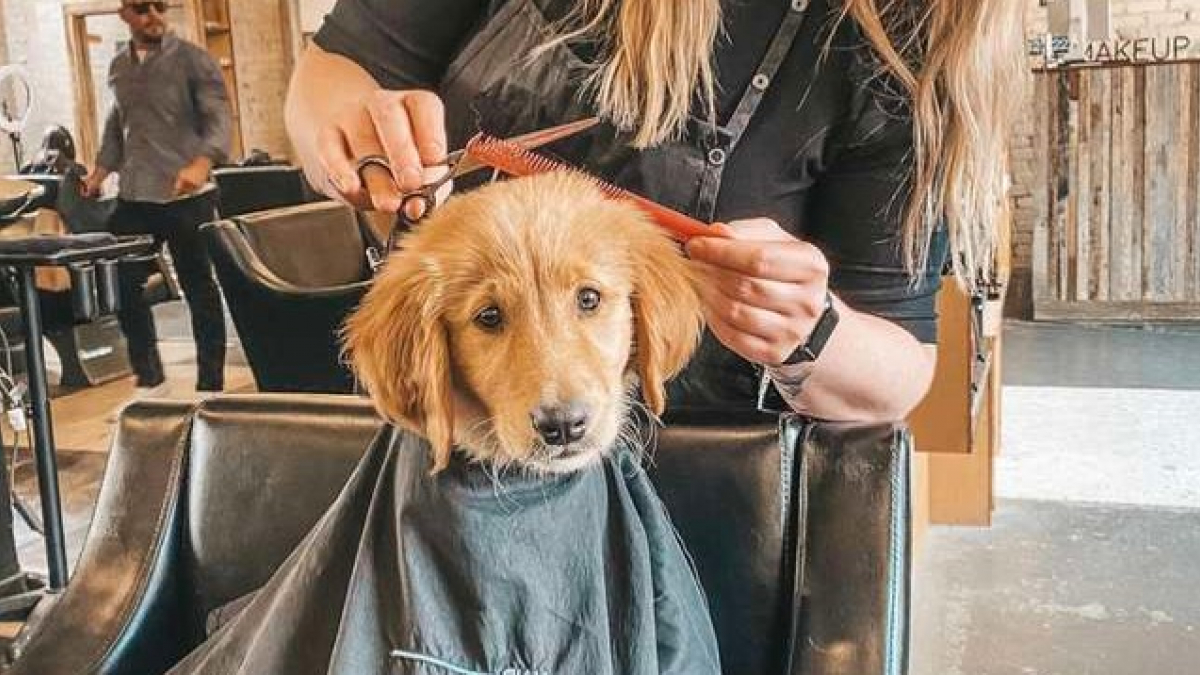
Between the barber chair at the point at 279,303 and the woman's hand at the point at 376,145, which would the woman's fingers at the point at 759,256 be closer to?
the woman's hand at the point at 376,145

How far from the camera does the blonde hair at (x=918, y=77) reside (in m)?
1.20

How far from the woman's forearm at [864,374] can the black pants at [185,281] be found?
15.6ft

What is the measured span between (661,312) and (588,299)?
0.20 feet

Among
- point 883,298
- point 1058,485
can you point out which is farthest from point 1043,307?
point 883,298

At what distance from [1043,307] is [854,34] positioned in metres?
6.01

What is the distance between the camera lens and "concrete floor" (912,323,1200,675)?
293 centimetres

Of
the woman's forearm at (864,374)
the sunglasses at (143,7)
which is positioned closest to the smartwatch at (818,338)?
the woman's forearm at (864,374)

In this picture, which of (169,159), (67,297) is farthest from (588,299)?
(169,159)

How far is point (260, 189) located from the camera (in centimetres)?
580

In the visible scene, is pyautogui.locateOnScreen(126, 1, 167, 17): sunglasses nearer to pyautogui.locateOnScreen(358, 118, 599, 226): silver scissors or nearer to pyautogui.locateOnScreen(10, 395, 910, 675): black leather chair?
pyautogui.locateOnScreen(10, 395, 910, 675): black leather chair

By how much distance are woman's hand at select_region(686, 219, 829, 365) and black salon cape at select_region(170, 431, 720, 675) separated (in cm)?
16

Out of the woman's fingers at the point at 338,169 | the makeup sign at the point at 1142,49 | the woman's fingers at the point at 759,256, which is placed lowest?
the woman's fingers at the point at 759,256

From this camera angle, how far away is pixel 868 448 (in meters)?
1.17

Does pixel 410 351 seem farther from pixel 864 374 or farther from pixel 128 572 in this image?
pixel 128 572
